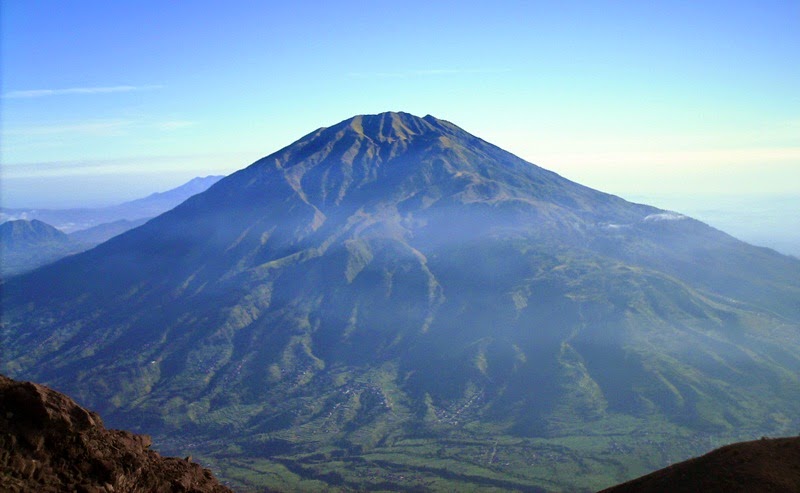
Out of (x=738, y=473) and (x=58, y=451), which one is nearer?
(x=58, y=451)

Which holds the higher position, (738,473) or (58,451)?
(58,451)

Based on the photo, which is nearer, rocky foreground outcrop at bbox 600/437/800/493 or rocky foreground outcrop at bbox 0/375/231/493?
rocky foreground outcrop at bbox 0/375/231/493

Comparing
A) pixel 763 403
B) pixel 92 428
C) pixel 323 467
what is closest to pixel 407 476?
pixel 323 467

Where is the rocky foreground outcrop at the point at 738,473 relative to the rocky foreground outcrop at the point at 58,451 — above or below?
below

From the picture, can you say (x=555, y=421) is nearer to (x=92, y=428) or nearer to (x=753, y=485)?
(x=753, y=485)

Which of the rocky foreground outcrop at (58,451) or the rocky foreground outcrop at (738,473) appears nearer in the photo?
the rocky foreground outcrop at (58,451)

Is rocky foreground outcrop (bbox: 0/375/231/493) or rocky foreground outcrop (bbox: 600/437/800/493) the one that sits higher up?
rocky foreground outcrop (bbox: 0/375/231/493)
